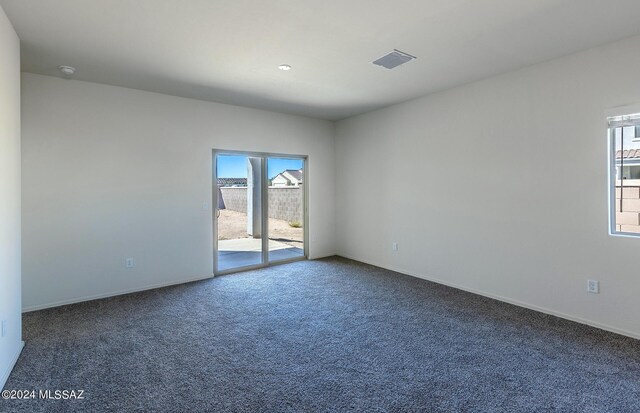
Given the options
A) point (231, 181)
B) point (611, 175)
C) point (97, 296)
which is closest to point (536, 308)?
point (611, 175)

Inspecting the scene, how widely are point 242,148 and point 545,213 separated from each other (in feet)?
14.1

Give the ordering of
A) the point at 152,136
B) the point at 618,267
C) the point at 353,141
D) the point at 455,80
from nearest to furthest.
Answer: the point at 618,267, the point at 455,80, the point at 152,136, the point at 353,141

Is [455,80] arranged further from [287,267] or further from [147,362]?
[147,362]

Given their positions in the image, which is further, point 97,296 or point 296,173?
point 296,173

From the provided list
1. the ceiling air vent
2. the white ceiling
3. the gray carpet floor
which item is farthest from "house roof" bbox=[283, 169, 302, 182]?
the ceiling air vent

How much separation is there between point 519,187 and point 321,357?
296cm

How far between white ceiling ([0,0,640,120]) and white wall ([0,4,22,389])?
0.34 metres

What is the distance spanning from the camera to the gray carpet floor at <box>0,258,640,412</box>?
2070 mm

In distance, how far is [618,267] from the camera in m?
3.01

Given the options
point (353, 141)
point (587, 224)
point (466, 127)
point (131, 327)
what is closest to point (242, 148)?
point (353, 141)

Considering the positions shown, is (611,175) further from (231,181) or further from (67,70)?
(67,70)

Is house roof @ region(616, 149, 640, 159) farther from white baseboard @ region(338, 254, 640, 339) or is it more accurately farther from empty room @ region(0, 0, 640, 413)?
white baseboard @ region(338, 254, 640, 339)

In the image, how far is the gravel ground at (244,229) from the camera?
17.1 ft

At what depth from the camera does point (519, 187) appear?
3.70m
